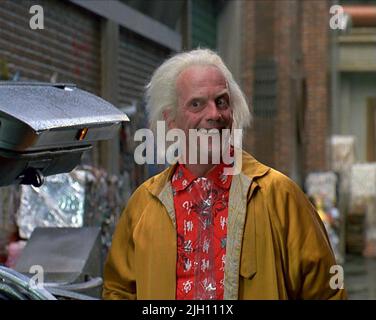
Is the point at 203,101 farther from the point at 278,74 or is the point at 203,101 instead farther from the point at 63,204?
the point at 278,74

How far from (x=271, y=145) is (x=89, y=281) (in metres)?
14.1

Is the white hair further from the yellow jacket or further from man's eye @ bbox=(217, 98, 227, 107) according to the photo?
the yellow jacket

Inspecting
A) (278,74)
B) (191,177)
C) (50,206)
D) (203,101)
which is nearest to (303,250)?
(191,177)

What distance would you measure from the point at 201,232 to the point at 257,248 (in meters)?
0.19

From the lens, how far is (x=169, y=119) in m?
3.85

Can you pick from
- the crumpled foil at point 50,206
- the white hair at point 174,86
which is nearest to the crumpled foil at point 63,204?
the crumpled foil at point 50,206

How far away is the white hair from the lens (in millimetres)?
3766

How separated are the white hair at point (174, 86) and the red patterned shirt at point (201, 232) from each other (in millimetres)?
204

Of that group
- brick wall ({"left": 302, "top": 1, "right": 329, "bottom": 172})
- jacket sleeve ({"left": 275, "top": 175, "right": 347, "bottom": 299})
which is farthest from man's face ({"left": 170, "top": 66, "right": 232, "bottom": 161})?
brick wall ({"left": 302, "top": 1, "right": 329, "bottom": 172})

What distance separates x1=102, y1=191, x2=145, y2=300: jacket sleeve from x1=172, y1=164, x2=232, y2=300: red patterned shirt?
16cm

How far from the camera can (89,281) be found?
22.3 feet

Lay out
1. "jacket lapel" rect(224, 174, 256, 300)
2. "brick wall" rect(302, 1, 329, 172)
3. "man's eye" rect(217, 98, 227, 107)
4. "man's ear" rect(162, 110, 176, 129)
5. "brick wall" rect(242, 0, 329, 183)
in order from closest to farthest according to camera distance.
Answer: "jacket lapel" rect(224, 174, 256, 300)
"man's eye" rect(217, 98, 227, 107)
"man's ear" rect(162, 110, 176, 129)
"brick wall" rect(242, 0, 329, 183)
"brick wall" rect(302, 1, 329, 172)

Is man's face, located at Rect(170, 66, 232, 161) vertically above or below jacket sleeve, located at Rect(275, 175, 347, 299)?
above
